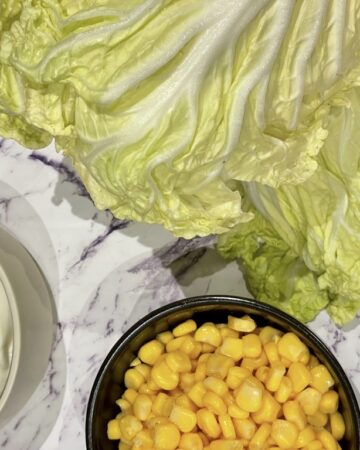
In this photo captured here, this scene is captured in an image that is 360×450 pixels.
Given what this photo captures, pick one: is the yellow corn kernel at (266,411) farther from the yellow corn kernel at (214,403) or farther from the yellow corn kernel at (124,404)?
the yellow corn kernel at (124,404)

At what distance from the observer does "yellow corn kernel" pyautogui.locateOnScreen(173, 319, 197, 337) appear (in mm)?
1163

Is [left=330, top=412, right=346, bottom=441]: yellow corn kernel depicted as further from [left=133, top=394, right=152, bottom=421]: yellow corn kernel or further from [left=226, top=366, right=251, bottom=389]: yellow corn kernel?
[left=133, top=394, right=152, bottom=421]: yellow corn kernel

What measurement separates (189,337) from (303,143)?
428 mm

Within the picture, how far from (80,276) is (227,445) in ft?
1.37

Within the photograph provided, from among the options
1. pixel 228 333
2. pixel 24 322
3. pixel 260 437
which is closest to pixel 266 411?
pixel 260 437

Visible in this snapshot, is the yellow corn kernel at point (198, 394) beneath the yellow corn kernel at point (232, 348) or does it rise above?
beneath

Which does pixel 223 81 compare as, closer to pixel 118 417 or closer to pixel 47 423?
pixel 118 417

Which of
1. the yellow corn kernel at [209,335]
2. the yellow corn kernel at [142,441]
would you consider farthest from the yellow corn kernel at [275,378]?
the yellow corn kernel at [142,441]

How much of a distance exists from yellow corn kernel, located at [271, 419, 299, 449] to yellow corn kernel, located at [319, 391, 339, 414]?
0.23 ft

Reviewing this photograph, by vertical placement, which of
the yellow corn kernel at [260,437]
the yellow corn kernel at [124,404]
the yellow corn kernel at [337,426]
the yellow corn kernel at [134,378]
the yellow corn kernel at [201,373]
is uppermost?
the yellow corn kernel at [201,373]

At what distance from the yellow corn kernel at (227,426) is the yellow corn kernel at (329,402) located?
153mm

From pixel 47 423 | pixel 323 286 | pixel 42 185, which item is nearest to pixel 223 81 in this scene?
pixel 323 286

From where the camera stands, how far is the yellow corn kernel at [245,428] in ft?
3.58

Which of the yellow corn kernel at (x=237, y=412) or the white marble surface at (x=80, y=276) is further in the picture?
the white marble surface at (x=80, y=276)
